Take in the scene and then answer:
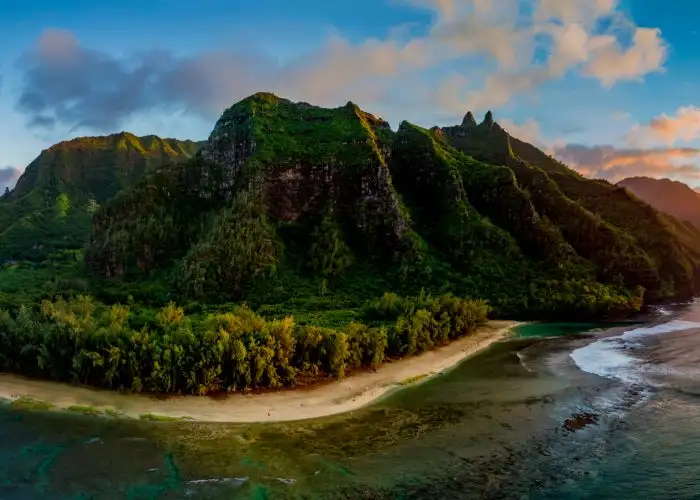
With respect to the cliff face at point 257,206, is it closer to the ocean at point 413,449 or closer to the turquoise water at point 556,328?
the turquoise water at point 556,328

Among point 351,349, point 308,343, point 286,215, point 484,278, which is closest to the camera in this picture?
point 308,343

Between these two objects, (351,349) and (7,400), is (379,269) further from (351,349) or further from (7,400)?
(7,400)

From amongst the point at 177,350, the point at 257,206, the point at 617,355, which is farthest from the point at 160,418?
the point at 257,206

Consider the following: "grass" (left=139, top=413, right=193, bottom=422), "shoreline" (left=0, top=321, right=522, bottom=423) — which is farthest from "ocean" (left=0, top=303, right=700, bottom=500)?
"shoreline" (left=0, top=321, right=522, bottom=423)

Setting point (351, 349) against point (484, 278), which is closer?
point (351, 349)

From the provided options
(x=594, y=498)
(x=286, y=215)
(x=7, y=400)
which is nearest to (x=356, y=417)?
(x=594, y=498)
